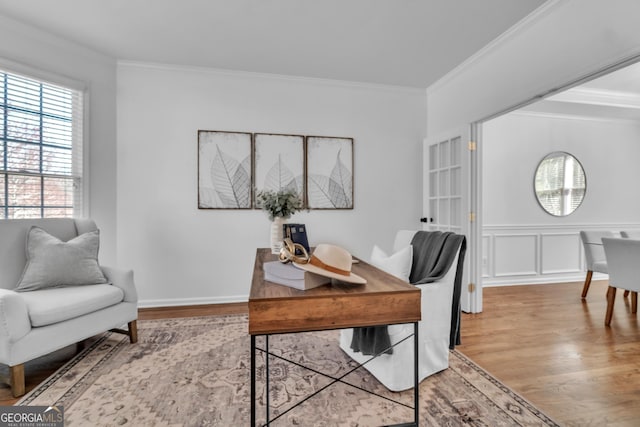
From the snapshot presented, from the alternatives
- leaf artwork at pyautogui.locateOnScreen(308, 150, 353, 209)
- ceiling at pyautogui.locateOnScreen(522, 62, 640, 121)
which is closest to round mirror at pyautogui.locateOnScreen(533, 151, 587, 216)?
ceiling at pyautogui.locateOnScreen(522, 62, 640, 121)

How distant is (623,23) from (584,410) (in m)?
2.25

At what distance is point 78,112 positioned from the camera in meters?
3.16

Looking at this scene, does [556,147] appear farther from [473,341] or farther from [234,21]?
[234,21]

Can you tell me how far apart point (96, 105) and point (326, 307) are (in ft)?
11.1

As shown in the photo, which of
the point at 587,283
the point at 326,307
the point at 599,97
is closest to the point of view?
the point at 326,307

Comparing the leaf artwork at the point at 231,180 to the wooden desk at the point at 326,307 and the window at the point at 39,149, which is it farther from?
the wooden desk at the point at 326,307

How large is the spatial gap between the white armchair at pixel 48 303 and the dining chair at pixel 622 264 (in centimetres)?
419

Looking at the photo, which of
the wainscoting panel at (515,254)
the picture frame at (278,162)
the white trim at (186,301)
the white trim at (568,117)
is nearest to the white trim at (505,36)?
the white trim at (568,117)

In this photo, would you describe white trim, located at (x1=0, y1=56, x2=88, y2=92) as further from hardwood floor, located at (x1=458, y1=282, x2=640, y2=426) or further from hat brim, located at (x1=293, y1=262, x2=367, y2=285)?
hardwood floor, located at (x1=458, y1=282, x2=640, y2=426)

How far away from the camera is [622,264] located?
9.47ft

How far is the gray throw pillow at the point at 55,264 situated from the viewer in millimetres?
2264

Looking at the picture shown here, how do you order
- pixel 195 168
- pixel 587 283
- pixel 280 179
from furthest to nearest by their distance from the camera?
pixel 587 283, pixel 280 179, pixel 195 168

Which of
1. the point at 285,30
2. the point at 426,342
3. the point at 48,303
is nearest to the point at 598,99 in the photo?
the point at 285,30

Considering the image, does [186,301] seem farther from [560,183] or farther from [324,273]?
[560,183]
